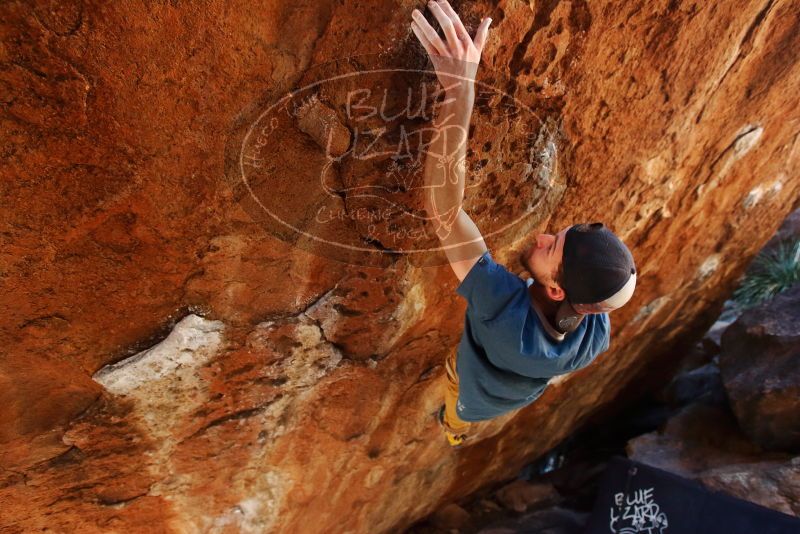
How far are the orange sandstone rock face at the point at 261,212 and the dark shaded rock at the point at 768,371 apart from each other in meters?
1.91

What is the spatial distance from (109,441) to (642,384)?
204 inches

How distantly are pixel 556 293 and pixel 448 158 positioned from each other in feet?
1.72

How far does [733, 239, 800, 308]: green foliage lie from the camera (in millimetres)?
5961

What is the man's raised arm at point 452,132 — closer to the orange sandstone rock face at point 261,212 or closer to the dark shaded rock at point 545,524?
the orange sandstone rock face at point 261,212

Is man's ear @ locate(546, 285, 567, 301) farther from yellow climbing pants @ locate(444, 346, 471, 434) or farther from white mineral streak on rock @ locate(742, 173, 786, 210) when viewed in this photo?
white mineral streak on rock @ locate(742, 173, 786, 210)

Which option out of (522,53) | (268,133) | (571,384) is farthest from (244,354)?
(571,384)

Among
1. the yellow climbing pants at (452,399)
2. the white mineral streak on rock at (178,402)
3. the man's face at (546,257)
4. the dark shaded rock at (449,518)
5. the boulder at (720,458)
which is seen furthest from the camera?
the dark shaded rock at (449,518)

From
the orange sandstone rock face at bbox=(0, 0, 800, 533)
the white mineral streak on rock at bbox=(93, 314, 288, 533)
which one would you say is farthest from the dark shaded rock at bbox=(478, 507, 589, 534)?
the white mineral streak on rock at bbox=(93, 314, 288, 533)

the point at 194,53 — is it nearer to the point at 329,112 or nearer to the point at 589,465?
the point at 329,112

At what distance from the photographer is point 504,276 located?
1503mm

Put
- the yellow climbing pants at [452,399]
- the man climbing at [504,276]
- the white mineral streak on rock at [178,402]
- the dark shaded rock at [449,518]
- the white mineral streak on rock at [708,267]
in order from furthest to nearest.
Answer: the dark shaded rock at [449,518] → the white mineral streak on rock at [708,267] → the yellow climbing pants at [452,399] → the white mineral streak on rock at [178,402] → the man climbing at [504,276]

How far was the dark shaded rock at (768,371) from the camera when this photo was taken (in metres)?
3.57

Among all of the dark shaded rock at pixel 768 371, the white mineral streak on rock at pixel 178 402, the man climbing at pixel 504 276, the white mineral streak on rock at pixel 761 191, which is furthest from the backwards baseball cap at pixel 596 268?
the dark shaded rock at pixel 768 371

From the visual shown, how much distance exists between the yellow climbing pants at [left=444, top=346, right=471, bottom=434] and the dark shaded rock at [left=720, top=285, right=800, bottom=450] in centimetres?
266
